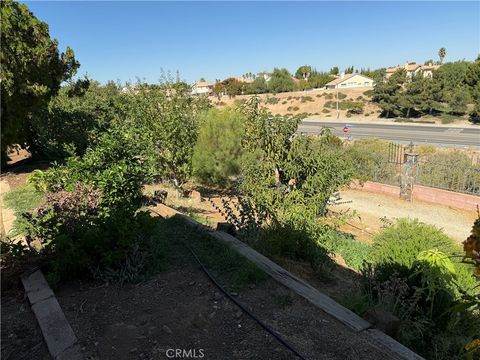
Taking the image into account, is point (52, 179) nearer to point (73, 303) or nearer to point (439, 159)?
point (73, 303)

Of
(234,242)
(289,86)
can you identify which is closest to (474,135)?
(234,242)

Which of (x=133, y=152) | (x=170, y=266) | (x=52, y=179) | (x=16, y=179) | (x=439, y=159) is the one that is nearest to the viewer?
(x=170, y=266)

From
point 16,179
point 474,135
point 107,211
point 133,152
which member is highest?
point 133,152

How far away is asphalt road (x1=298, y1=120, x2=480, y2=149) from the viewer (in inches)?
1079

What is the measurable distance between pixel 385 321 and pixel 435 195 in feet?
38.4

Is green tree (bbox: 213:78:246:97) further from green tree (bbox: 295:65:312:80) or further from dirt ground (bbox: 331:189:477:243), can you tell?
dirt ground (bbox: 331:189:477:243)

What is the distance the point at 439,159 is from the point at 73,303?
14.3 meters

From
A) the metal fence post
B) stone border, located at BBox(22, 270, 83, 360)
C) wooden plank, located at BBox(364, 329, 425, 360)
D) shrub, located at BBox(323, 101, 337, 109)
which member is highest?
stone border, located at BBox(22, 270, 83, 360)

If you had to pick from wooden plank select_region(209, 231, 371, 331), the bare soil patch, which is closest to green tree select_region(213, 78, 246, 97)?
wooden plank select_region(209, 231, 371, 331)

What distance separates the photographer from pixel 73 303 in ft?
11.9

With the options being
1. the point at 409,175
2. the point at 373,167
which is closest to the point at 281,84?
the point at 373,167

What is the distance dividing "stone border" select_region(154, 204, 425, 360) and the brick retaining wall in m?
10.5

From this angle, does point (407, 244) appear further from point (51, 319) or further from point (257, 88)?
point (257, 88)
